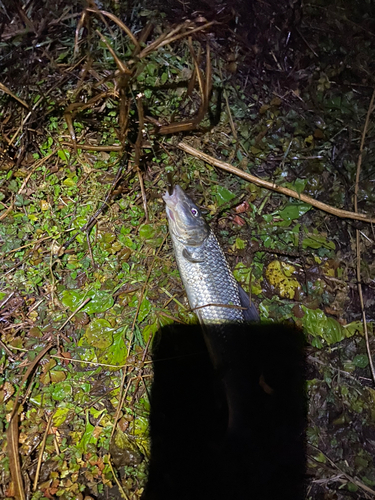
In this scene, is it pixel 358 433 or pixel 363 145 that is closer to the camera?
pixel 358 433

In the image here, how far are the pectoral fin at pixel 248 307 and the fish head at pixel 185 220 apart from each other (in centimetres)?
63

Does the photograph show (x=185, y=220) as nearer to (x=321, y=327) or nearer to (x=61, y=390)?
(x=321, y=327)

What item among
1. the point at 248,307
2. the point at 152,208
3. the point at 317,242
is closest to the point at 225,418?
the point at 248,307

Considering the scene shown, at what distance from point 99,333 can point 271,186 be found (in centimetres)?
225

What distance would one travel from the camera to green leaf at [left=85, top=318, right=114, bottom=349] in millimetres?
2705

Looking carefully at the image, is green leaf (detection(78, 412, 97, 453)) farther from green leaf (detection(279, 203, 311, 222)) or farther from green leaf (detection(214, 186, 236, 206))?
green leaf (detection(279, 203, 311, 222))

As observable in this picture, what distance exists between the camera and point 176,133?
3053mm

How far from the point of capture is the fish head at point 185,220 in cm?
270

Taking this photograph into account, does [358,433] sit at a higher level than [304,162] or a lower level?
lower

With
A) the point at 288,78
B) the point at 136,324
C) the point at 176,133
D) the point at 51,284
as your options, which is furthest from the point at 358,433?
the point at 288,78

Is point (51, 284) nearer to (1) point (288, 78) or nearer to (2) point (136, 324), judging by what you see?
(2) point (136, 324)

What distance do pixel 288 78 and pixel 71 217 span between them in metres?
2.83

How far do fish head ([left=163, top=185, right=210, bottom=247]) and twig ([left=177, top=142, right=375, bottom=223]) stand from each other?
55cm

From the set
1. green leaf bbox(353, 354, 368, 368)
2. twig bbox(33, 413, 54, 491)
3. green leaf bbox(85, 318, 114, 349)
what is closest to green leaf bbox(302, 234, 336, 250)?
green leaf bbox(353, 354, 368, 368)
